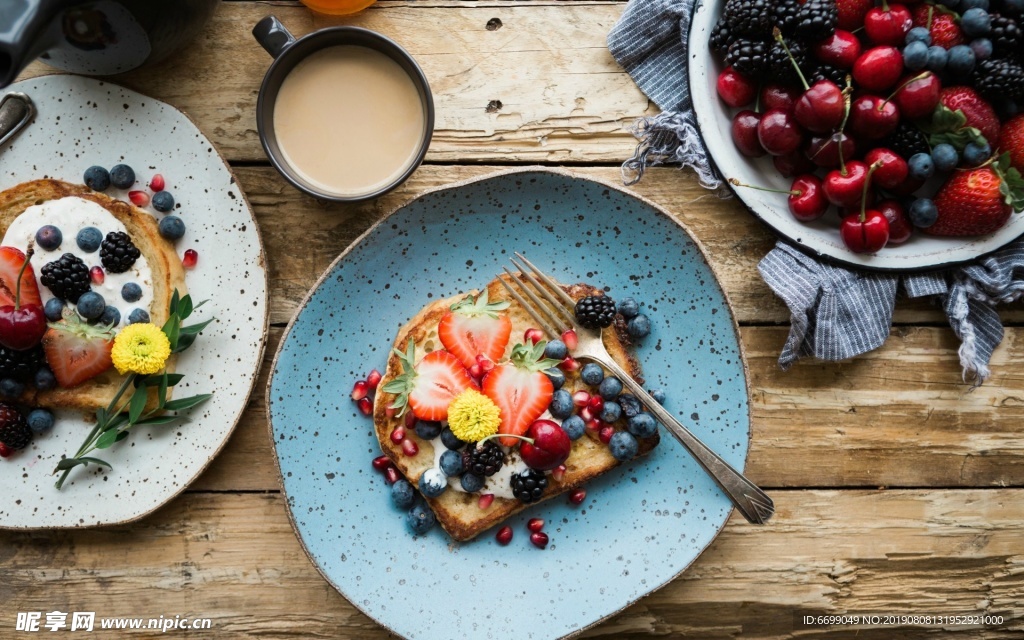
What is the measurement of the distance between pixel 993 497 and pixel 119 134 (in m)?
2.23

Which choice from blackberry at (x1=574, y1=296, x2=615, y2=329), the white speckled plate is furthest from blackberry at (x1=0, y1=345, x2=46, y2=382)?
blackberry at (x1=574, y1=296, x2=615, y2=329)

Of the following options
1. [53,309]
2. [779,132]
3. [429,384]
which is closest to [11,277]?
[53,309]

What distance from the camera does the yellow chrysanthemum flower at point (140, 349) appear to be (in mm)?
1535

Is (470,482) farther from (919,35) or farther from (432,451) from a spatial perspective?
(919,35)

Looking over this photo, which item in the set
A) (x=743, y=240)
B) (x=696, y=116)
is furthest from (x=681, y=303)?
(x=696, y=116)

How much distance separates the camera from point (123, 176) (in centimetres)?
163

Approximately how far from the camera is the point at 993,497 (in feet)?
5.91

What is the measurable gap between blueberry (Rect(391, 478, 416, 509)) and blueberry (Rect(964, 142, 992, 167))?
141cm

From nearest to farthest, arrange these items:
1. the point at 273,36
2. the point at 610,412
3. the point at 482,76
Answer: the point at 273,36
the point at 610,412
the point at 482,76

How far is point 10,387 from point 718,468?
1533 mm

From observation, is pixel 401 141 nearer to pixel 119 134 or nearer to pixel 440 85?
pixel 440 85

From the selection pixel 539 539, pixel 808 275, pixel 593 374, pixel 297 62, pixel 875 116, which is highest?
pixel 297 62

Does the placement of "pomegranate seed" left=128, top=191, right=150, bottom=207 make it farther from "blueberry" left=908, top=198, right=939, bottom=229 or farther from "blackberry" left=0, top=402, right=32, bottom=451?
"blueberry" left=908, top=198, right=939, bottom=229

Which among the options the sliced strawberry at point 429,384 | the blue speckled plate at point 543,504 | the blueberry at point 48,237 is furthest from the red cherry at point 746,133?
the blueberry at point 48,237
